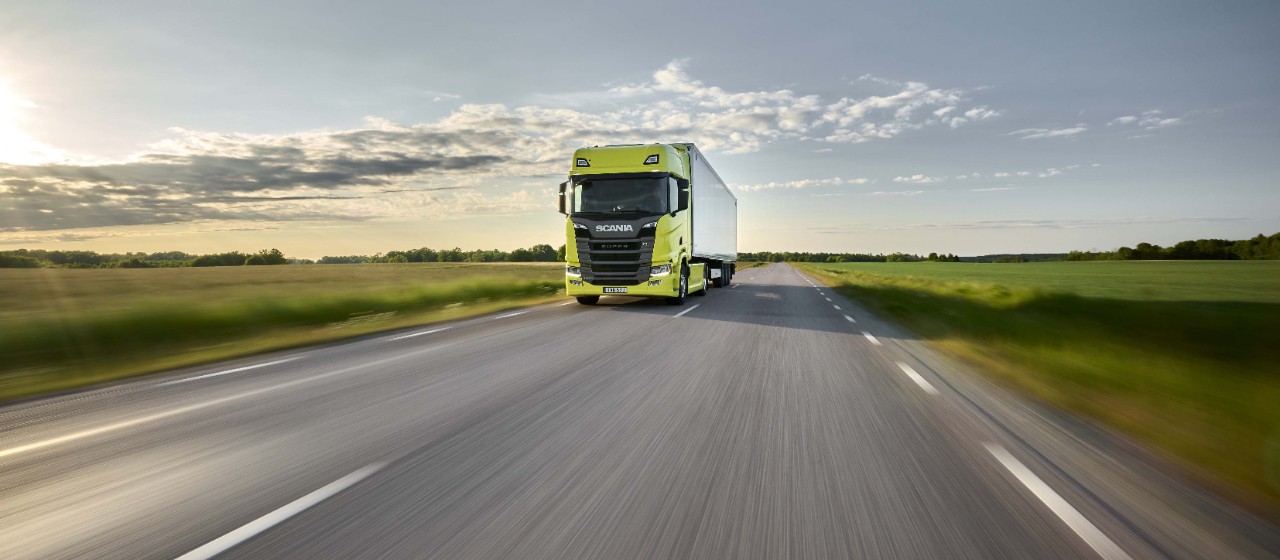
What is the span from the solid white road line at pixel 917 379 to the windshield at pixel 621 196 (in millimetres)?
8504

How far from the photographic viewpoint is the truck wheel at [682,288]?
17.0 meters

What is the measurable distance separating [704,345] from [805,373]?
7.81 ft

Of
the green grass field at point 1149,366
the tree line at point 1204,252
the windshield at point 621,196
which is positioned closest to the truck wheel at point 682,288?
the windshield at point 621,196

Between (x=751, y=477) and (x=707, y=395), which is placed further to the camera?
(x=707, y=395)

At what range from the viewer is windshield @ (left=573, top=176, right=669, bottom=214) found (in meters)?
15.5

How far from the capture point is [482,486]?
Answer: 134 inches

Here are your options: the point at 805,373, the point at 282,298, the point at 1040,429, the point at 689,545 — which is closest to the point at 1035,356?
the point at 805,373

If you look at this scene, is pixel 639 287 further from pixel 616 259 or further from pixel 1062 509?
pixel 1062 509

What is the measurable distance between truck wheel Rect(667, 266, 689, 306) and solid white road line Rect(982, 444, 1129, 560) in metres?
12.7

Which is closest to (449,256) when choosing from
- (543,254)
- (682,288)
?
(543,254)


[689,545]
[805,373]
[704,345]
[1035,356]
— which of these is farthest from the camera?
[704,345]

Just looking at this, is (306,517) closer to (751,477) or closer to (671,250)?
(751,477)

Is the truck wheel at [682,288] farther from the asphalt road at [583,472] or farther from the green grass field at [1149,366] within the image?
the asphalt road at [583,472]

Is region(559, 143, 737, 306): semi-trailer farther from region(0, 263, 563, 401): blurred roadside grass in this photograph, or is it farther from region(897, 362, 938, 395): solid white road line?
region(897, 362, 938, 395): solid white road line
